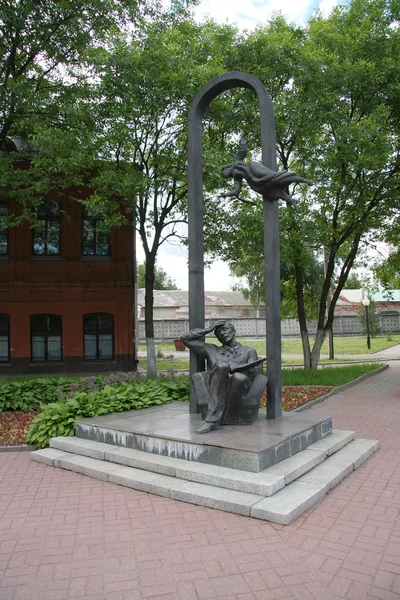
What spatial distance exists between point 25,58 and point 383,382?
14.1 meters

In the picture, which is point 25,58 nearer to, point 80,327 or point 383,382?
point 80,327

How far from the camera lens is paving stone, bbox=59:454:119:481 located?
5.46 metres

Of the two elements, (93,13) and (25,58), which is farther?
(25,58)

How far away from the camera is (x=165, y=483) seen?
4.93 meters

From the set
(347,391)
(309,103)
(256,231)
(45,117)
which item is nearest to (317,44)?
(309,103)

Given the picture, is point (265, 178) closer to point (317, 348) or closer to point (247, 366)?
point (247, 366)

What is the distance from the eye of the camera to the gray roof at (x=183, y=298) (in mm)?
56984

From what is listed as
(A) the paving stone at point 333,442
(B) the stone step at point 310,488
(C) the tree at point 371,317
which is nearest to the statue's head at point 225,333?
(A) the paving stone at point 333,442

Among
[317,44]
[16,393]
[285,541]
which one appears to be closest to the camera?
[285,541]

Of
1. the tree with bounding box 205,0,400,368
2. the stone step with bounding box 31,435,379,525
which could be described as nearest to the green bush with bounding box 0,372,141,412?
the stone step with bounding box 31,435,379,525

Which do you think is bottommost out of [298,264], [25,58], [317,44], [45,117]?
[298,264]

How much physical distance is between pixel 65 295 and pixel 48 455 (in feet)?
45.2

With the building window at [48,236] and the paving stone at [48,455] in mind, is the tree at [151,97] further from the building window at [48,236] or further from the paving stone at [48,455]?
the paving stone at [48,455]

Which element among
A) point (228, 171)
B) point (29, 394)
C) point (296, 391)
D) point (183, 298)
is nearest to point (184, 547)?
point (228, 171)
